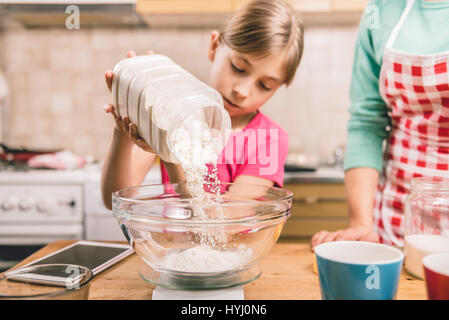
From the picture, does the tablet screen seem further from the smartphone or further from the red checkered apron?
the red checkered apron

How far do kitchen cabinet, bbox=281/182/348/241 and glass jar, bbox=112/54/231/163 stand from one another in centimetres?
106

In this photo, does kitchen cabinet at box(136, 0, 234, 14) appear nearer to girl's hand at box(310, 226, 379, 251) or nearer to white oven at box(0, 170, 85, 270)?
white oven at box(0, 170, 85, 270)

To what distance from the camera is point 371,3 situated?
0.85 metres

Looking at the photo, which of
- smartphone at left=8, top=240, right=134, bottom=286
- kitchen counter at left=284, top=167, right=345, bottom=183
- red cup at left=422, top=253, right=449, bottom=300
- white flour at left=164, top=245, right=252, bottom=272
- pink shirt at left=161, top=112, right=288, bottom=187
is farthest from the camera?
kitchen counter at left=284, top=167, right=345, bottom=183

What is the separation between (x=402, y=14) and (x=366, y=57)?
0.35ft

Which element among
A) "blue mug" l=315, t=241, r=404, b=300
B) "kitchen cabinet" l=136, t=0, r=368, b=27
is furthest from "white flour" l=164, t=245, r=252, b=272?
"kitchen cabinet" l=136, t=0, r=368, b=27

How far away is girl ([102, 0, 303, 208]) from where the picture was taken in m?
0.72

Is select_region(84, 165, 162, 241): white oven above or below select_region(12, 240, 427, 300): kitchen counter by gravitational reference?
below

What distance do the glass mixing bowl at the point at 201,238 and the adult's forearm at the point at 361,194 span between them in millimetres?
326

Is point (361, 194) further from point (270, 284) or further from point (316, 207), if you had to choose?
point (316, 207)

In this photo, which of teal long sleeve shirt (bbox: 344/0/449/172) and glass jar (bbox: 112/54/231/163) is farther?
teal long sleeve shirt (bbox: 344/0/449/172)

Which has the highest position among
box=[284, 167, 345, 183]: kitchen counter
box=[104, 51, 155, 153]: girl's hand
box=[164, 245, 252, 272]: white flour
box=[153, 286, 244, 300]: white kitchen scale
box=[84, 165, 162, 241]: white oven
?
box=[104, 51, 155, 153]: girl's hand

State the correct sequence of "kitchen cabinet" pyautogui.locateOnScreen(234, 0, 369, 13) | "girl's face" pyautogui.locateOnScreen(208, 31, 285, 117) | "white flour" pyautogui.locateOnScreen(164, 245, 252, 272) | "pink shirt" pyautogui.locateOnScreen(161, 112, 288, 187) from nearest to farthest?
"white flour" pyautogui.locateOnScreen(164, 245, 252, 272), "girl's face" pyautogui.locateOnScreen(208, 31, 285, 117), "pink shirt" pyautogui.locateOnScreen(161, 112, 288, 187), "kitchen cabinet" pyautogui.locateOnScreen(234, 0, 369, 13)

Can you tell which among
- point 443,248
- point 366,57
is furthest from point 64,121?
point 443,248
